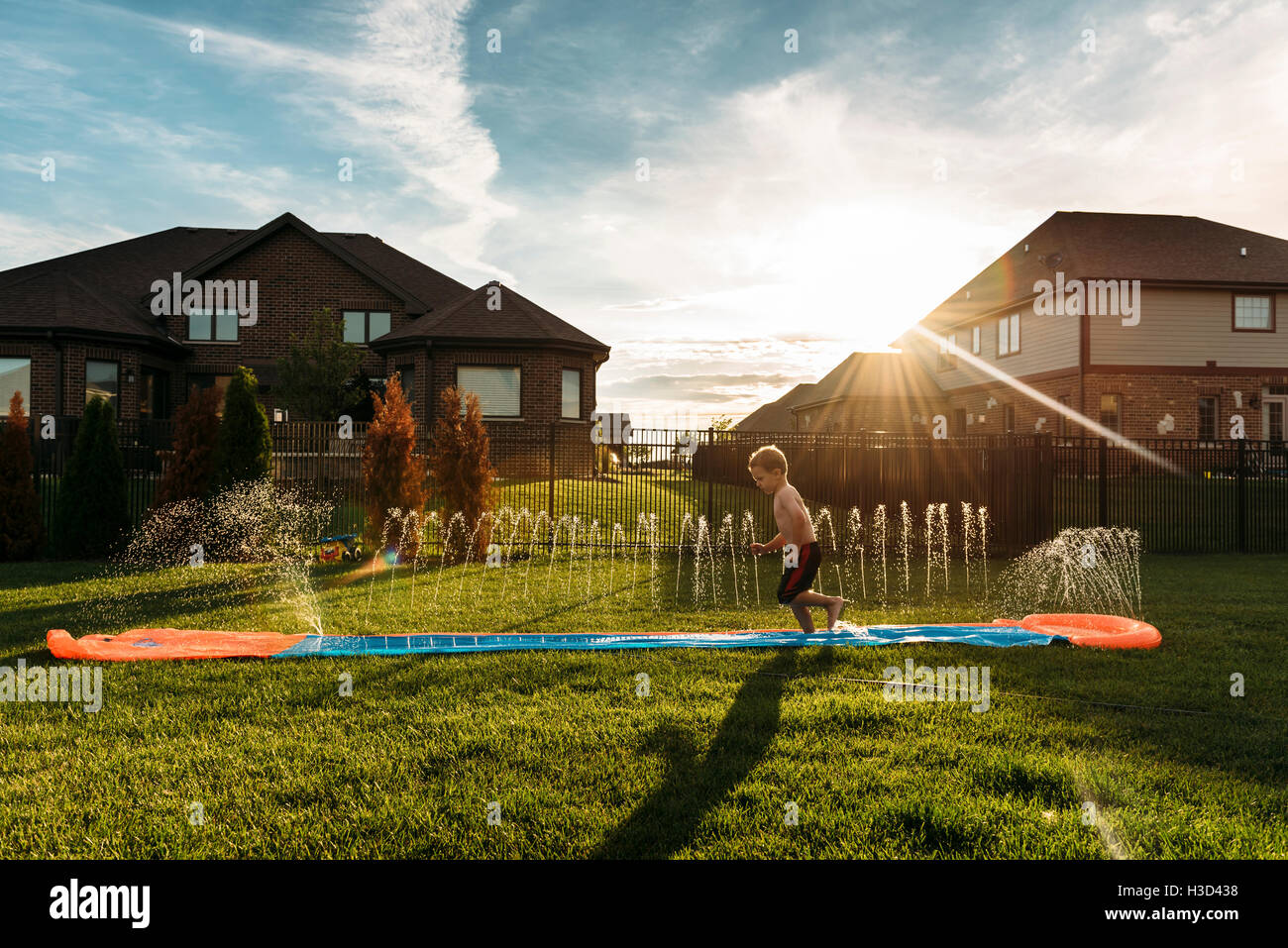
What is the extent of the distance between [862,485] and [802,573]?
8.90 metres

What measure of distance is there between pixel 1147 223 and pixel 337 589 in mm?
31963

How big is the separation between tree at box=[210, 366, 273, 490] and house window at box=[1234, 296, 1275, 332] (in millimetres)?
29870

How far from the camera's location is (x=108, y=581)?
996 cm

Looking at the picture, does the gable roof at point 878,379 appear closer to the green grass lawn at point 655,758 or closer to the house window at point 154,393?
the house window at point 154,393

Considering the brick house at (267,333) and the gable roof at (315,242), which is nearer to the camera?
the brick house at (267,333)

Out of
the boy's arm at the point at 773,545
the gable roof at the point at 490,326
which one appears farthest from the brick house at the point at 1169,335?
the boy's arm at the point at 773,545

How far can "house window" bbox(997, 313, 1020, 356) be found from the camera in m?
31.2

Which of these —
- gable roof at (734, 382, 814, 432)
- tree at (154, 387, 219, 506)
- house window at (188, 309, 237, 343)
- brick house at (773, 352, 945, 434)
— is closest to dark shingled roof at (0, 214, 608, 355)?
house window at (188, 309, 237, 343)

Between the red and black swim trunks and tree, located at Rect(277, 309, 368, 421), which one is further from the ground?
tree, located at Rect(277, 309, 368, 421)

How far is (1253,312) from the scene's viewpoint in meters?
26.9

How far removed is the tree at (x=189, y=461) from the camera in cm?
1212

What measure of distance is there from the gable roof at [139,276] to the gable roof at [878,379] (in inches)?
829

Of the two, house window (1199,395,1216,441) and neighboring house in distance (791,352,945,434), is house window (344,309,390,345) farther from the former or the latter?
house window (1199,395,1216,441)
